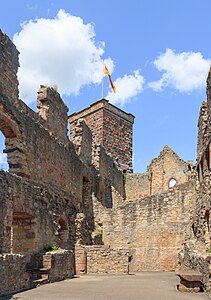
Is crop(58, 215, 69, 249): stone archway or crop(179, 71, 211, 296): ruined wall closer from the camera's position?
crop(179, 71, 211, 296): ruined wall

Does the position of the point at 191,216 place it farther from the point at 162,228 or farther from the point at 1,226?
the point at 1,226

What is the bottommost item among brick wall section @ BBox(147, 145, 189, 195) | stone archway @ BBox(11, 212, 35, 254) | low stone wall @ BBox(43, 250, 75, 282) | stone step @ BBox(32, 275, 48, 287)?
stone step @ BBox(32, 275, 48, 287)

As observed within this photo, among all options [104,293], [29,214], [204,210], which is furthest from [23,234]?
[204,210]

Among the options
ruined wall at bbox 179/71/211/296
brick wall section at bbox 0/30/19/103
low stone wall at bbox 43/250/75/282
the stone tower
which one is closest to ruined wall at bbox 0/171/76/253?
low stone wall at bbox 43/250/75/282

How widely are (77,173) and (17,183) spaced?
763cm

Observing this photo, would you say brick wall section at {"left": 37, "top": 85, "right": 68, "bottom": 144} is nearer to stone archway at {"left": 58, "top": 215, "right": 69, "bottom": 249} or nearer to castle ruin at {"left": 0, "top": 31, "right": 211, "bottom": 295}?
castle ruin at {"left": 0, "top": 31, "right": 211, "bottom": 295}

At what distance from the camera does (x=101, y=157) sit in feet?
79.5

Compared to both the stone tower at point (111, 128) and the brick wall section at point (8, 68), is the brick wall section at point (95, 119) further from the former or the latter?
the brick wall section at point (8, 68)

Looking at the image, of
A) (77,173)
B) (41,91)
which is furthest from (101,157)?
(41,91)

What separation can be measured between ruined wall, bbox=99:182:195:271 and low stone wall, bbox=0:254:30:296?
9350 millimetres

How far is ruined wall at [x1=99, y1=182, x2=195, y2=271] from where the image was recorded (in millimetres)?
19000

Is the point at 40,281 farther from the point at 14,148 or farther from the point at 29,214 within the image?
the point at 14,148

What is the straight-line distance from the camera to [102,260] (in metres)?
16.6

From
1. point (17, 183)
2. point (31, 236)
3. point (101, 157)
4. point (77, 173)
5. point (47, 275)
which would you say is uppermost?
point (101, 157)
